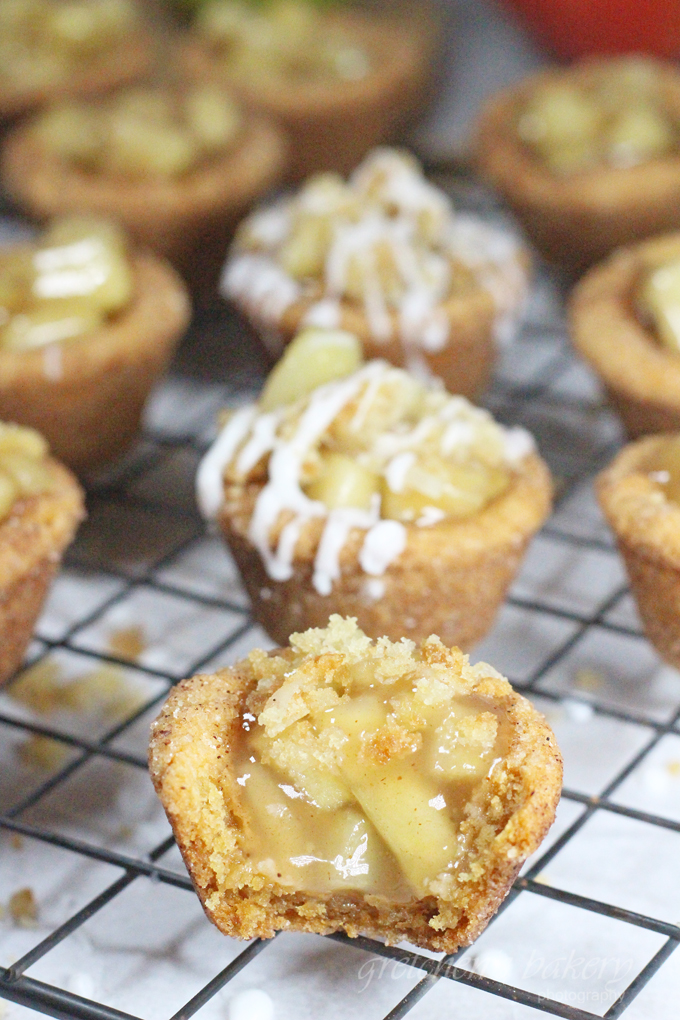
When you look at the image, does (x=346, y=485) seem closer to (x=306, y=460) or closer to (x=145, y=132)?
(x=306, y=460)

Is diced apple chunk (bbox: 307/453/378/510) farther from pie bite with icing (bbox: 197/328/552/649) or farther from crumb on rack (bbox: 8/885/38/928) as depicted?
crumb on rack (bbox: 8/885/38/928)

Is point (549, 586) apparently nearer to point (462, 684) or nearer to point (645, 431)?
point (645, 431)

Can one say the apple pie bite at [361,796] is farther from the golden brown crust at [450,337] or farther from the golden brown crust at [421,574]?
the golden brown crust at [450,337]

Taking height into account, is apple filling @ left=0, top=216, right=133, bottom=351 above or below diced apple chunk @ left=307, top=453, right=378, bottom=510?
above

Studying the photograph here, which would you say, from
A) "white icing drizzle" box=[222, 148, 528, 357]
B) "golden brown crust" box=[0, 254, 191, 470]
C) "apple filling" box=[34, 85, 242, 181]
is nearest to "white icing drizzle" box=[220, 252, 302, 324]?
"white icing drizzle" box=[222, 148, 528, 357]

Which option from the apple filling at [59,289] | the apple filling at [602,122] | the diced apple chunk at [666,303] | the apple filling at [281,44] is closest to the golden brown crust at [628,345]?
the diced apple chunk at [666,303]

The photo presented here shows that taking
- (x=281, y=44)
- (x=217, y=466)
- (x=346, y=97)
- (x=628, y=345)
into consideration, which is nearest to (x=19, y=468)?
(x=217, y=466)

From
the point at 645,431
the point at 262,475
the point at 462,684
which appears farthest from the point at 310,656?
the point at 645,431
